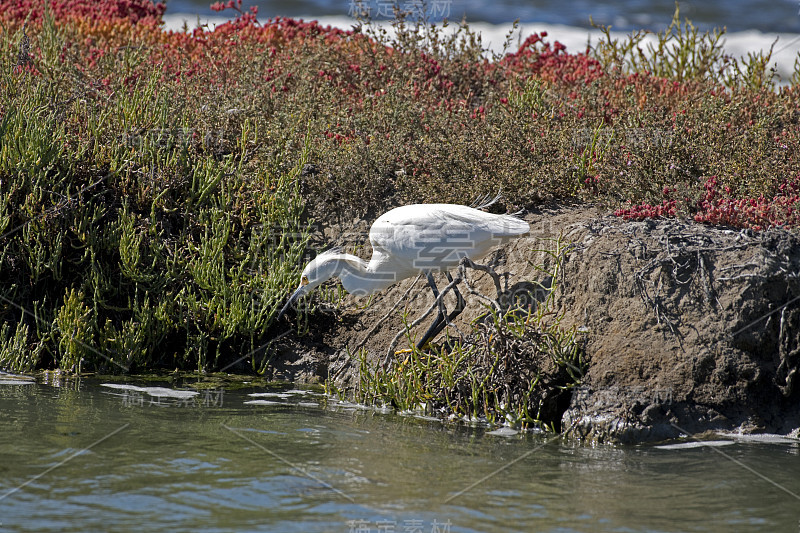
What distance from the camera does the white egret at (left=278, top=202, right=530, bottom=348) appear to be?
5.59 m

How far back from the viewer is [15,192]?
21.4ft

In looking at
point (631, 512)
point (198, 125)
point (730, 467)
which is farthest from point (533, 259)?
point (198, 125)

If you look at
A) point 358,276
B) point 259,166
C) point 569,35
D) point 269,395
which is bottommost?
point 269,395

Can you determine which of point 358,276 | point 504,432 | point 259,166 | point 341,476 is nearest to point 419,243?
point 358,276

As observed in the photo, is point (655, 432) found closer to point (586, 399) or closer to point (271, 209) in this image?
point (586, 399)

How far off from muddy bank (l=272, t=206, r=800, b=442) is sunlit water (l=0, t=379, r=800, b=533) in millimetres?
274

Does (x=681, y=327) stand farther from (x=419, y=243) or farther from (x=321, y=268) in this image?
(x=321, y=268)

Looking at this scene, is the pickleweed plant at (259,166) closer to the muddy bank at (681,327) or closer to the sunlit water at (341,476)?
the muddy bank at (681,327)

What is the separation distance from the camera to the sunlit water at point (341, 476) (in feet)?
11.1

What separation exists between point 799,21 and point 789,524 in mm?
25291

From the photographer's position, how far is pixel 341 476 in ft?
12.9

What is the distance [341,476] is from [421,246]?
2.04 metres

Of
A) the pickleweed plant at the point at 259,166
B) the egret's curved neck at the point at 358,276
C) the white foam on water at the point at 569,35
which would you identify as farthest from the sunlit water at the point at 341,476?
the white foam on water at the point at 569,35

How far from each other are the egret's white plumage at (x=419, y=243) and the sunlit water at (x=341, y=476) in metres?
1.12
